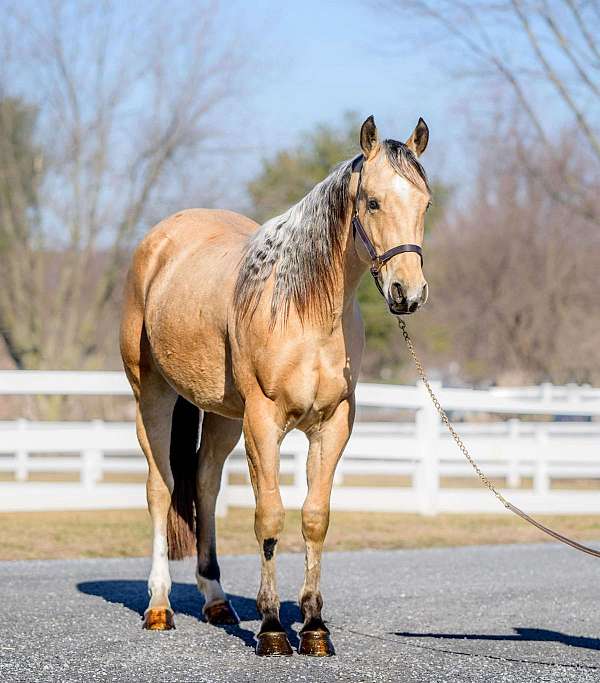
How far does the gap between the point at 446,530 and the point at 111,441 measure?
404cm

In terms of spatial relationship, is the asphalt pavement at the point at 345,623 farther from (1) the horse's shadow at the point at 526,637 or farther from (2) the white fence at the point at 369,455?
(2) the white fence at the point at 369,455

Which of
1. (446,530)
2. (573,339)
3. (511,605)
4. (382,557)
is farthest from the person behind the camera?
(573,339)

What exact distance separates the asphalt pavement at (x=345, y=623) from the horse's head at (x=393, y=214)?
5.27 ft

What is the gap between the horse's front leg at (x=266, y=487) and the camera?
16.9 feet

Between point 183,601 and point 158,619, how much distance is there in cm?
113

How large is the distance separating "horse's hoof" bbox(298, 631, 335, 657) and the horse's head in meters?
1.58

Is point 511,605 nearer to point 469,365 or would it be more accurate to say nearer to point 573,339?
point 573,339

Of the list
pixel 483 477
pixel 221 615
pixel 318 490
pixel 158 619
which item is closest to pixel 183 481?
pixel 221 615

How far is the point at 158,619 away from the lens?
→ 19.0 ft

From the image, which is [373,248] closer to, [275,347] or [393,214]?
[393,214]

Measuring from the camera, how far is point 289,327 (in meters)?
5.22

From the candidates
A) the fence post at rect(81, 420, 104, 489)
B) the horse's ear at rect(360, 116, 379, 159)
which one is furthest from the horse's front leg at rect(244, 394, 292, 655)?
the fence post at rect(81, 420, 104, 489)

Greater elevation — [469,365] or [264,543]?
[469,365]

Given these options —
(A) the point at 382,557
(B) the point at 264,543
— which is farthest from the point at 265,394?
(A) the point at 382,557
